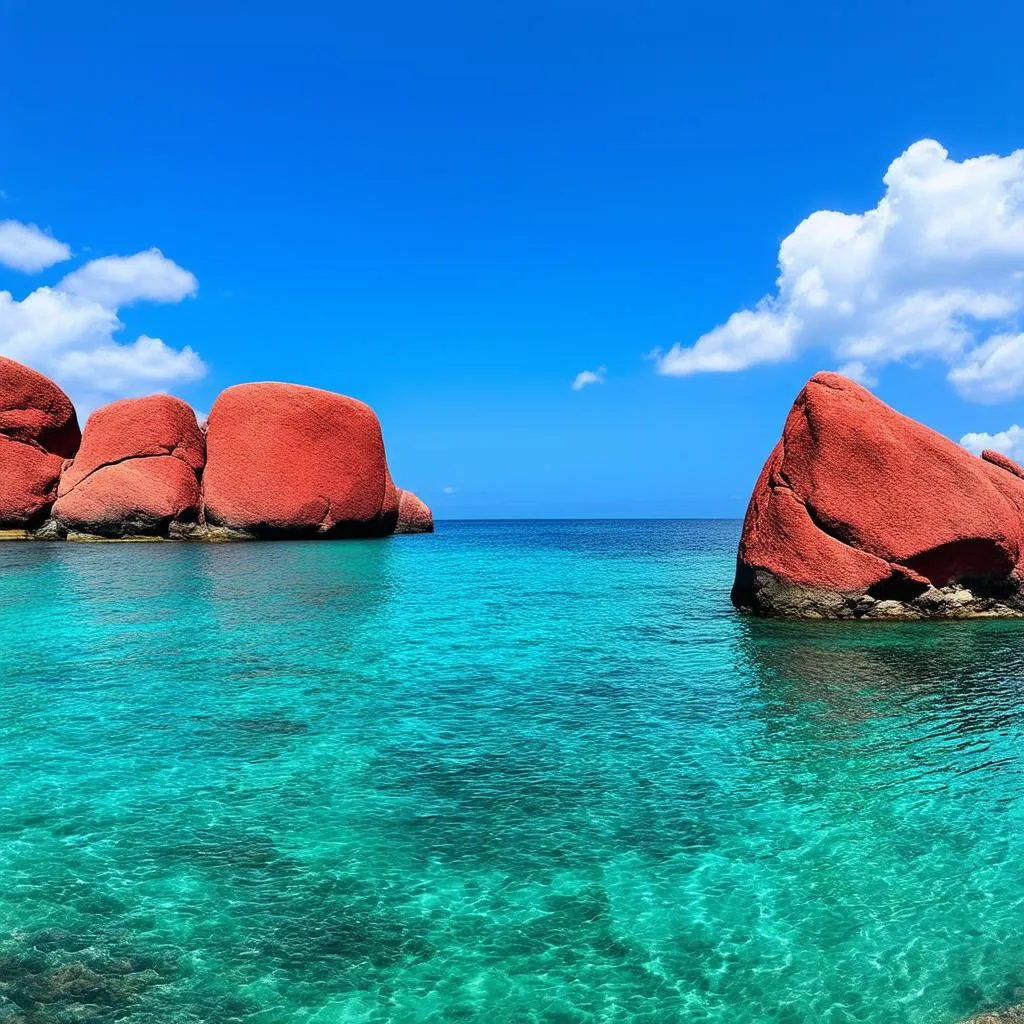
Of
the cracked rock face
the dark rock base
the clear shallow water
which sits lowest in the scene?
the clear shallow water

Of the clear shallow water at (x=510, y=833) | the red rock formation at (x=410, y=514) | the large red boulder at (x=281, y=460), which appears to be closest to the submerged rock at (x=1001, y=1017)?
the clear shallow water at (x=510, y=833)

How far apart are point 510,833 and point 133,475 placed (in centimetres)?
3591

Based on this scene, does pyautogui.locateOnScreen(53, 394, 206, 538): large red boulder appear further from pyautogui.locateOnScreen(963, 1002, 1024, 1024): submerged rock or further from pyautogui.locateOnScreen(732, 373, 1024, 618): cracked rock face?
pyautogui.locateOnScreen(963, 1002, 1024, 1024): submerged rock

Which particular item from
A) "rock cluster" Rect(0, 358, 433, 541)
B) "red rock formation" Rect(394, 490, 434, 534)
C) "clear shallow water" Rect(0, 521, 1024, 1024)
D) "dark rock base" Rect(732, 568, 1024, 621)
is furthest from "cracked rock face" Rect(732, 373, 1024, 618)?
"red rock formation" Rect(394, 490, 434, 534)

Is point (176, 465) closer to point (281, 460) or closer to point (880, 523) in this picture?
point (281, 460)

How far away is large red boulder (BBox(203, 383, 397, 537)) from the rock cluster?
51mm

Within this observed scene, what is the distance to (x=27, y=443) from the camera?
3875 centimetres

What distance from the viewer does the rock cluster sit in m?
36.8

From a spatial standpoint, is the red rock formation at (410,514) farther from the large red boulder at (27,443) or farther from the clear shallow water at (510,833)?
the clear shallow water at (510,833)

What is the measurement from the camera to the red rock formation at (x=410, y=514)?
50.7m

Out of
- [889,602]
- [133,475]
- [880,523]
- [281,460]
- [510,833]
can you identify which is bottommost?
[510,833]

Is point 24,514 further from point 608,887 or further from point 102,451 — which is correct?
point 608,887

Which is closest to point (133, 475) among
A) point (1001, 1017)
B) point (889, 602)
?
point (889, 602)

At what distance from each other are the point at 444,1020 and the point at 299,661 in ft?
27.4
